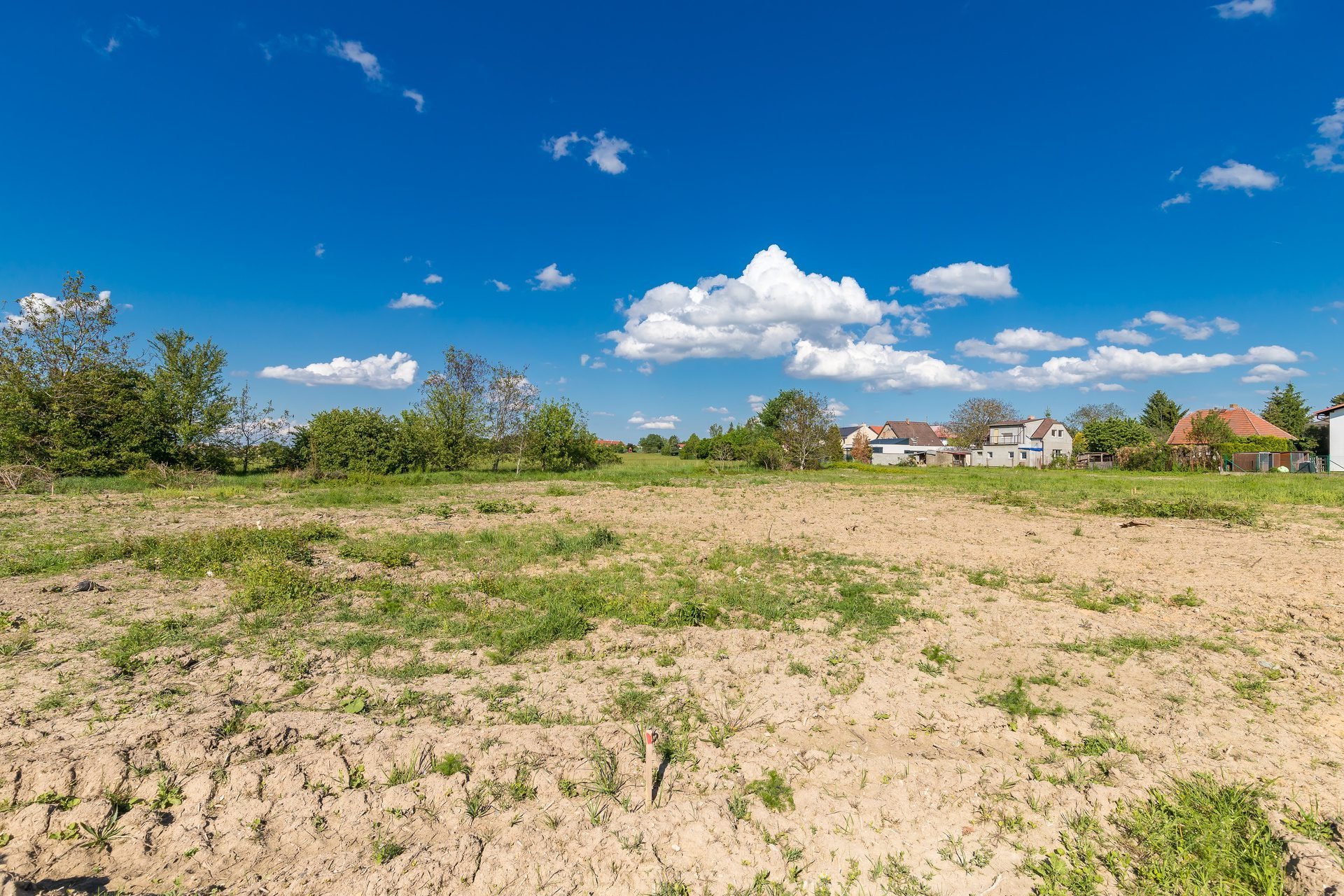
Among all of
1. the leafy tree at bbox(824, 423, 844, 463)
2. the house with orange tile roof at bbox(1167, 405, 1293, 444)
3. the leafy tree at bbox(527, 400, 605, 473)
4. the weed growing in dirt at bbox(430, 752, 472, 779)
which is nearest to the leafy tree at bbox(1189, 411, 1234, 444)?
the house with orange tile roof at bbox(1167, 405, 1293, 444)

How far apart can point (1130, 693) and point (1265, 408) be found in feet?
258

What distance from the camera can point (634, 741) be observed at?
4.27 metres

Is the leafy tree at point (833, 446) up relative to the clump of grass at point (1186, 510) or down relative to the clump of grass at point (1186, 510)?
up

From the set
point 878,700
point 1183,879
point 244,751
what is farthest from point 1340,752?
point 244,751

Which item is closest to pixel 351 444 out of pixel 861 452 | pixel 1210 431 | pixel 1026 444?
pixel 861 452

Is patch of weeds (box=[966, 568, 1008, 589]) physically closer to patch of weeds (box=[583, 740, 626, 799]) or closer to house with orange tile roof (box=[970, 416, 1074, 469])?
patch of weeds (box=[583, 740, 626, 799])

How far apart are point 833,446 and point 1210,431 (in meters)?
30.6

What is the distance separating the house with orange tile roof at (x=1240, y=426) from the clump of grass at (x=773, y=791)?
2301 inches

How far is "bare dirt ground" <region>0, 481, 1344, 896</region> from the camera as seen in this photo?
3.13 m

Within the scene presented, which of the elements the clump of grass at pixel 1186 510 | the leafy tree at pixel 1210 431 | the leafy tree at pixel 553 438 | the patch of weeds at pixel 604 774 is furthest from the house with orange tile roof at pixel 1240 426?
the patch of weeds at pixel 604 774

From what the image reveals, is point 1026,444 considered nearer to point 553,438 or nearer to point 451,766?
point 553,438

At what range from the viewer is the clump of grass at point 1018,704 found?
15.7ft

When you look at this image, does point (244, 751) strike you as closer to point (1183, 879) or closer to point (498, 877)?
point (498, 877)

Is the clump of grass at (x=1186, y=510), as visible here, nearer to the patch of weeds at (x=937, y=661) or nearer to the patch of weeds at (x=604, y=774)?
the patch of weeds at (x=937, y=661)
